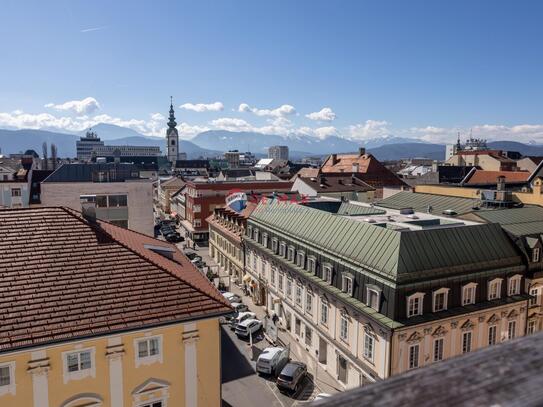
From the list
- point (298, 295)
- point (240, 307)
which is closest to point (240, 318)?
point (240, 307)

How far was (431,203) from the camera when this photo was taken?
145 feet

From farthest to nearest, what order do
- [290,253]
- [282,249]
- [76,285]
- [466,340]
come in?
[282,249] → [290,253] → [466,340] → [76,285]

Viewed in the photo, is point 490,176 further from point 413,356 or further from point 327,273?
point 413,356

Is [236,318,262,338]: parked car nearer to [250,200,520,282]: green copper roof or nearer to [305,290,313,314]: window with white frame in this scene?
[305,290,313,314]: window with white frame

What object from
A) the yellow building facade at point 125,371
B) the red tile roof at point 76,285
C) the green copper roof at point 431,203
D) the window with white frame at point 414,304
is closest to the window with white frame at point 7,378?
the yellow building facade at point 125,371

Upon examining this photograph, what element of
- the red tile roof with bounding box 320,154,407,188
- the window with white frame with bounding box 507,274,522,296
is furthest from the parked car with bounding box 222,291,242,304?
the red tile roof with bounding box 320,154,407,188

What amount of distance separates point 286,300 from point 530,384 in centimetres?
3517

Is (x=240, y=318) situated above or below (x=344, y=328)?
below

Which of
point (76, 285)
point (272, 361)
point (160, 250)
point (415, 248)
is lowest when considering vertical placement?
point (272, 361)

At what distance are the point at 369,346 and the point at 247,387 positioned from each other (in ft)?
30.6

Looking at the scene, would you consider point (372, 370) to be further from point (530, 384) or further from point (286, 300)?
point (530, 384)

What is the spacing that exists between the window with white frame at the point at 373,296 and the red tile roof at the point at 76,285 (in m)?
11.3

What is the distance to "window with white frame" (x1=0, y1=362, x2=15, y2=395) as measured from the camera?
14.1 metres

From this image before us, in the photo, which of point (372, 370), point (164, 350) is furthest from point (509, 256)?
A: point (164, 350)
